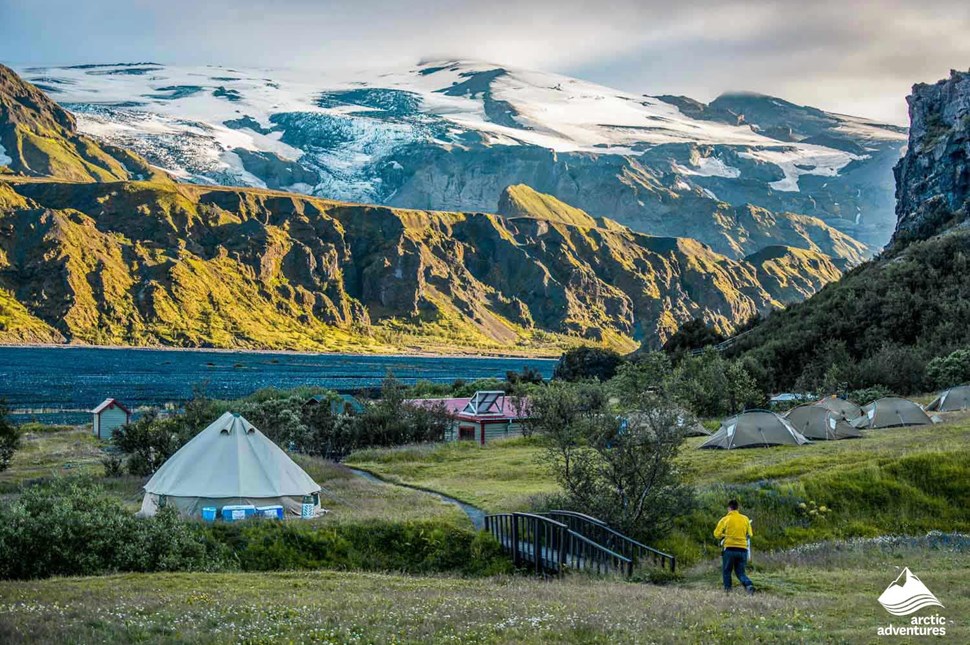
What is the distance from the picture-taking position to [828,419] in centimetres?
5375

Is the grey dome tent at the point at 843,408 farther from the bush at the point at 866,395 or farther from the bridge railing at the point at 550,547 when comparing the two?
the bridge railing at the point at 550,547

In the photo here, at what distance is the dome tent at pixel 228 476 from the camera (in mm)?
36156

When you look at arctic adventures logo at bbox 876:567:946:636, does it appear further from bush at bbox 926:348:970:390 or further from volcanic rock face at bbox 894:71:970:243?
volcanic rock face at bbox 894:71:970:243

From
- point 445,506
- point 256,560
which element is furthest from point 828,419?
point 256,560

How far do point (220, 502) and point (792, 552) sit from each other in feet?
68.6

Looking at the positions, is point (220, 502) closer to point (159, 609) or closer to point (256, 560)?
point (256, 560)

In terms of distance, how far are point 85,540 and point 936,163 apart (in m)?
141

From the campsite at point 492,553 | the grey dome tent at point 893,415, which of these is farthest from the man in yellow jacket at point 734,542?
the grey dome tent at point 893,415

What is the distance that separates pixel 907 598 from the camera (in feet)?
60.8

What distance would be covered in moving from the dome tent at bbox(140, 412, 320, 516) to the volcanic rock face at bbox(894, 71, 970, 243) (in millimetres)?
102865

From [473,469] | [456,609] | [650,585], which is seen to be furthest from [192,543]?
[473,469]

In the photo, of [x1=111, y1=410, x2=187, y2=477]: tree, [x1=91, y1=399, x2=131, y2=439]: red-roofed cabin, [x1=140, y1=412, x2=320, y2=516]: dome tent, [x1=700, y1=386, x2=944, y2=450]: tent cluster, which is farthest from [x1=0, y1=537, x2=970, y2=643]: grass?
[x1=91, y1=399, x2=131, y2=439]: red-roofed cabin

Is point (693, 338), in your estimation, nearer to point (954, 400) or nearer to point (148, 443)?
point (954, 400)

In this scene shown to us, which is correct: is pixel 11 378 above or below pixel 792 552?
above
